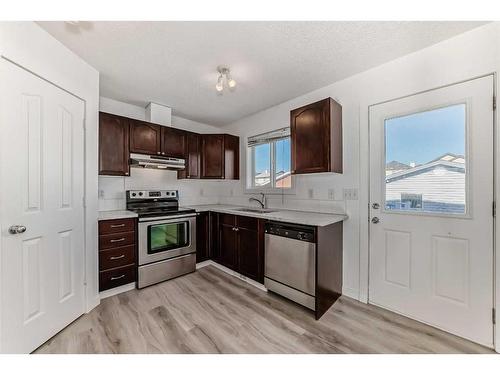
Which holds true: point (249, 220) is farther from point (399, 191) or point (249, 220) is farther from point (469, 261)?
point (469, 261)

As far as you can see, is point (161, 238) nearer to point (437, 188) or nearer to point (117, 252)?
point (117, 252)

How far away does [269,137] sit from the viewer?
3.37 meters

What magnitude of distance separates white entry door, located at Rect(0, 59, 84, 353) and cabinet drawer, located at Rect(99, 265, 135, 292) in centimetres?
28

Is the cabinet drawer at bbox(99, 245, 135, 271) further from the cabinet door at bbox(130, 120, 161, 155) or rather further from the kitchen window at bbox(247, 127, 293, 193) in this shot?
the kitchen window at bbox(247, 127, 293, 193)

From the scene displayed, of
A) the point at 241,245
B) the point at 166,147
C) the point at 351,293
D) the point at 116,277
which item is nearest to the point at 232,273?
the point at 241,245

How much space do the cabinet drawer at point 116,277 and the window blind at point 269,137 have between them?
254cm

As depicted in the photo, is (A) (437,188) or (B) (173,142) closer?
(A) (437,188)

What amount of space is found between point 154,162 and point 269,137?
1777mm

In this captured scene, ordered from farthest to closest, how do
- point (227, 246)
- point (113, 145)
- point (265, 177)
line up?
point (265, 177), point (227, 246), point (113, 145)

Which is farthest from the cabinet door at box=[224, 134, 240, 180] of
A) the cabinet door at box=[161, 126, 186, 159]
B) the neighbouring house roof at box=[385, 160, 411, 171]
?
the neighbouring house roof at box=[385, 160, 411, 171]

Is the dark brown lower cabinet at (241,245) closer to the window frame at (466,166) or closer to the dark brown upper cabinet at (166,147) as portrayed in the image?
the dark brown upper cabinet at (166,147)

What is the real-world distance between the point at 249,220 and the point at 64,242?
184cm

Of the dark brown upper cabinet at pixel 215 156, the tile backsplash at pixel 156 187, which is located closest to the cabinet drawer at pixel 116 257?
the tile backsplash at pixel 156 187

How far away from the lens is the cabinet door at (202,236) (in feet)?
10.5
